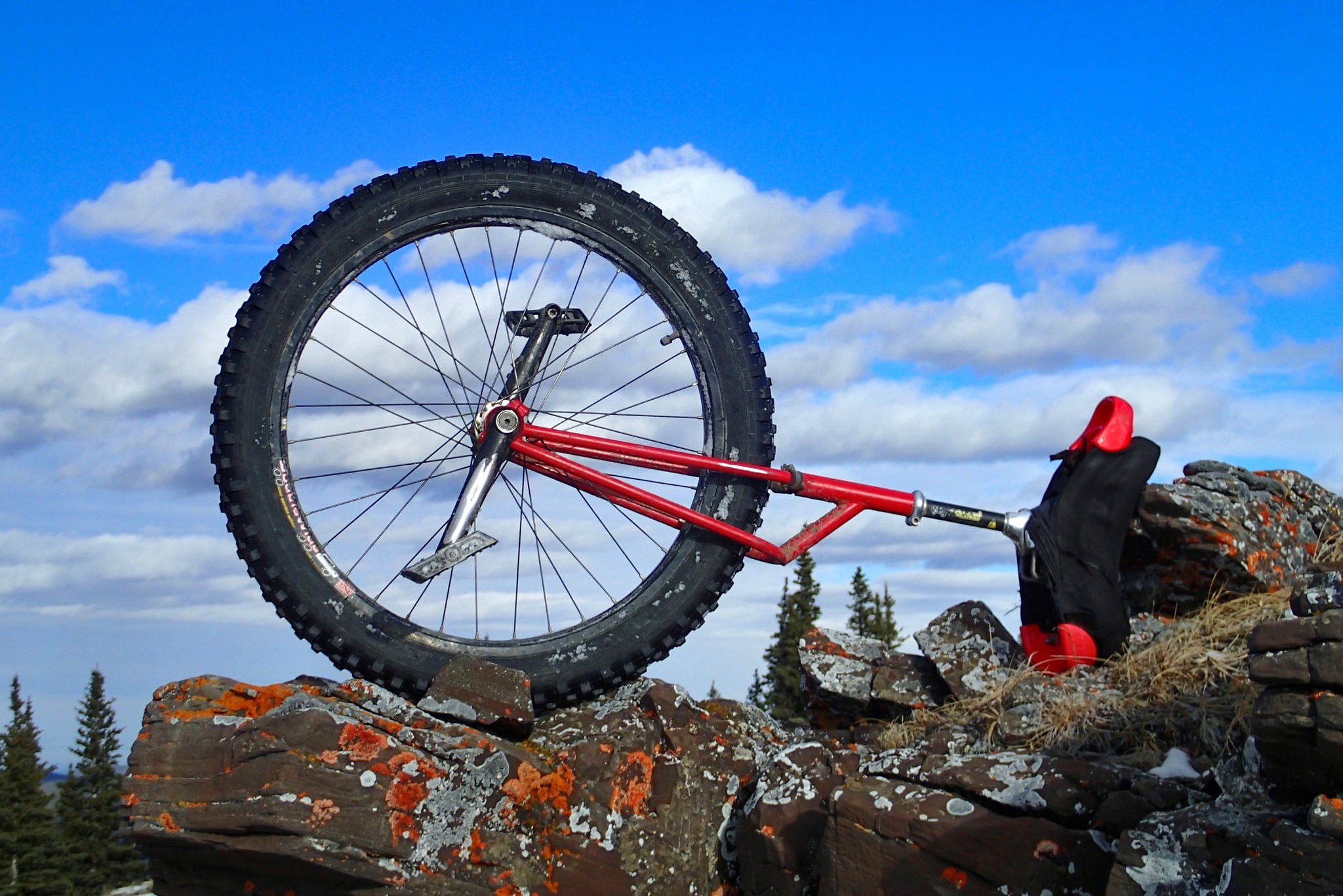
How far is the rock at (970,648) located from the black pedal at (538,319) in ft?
7.24

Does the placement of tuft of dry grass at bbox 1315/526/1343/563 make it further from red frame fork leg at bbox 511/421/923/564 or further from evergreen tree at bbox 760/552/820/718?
evergreen tree at bbox 760/552/820/718

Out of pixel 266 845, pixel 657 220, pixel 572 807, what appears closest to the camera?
pixel 266 845

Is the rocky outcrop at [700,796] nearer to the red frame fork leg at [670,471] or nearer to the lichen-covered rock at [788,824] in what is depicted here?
the lichen-covered rock at [788,824]

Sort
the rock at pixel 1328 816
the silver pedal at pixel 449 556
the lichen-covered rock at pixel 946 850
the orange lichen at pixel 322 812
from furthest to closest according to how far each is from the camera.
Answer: the silver pedal at pixel 449 556, the orange lichen at pixel 322 812, the lichen-covered rock at pixel 946 850, the rock at pixel 1328 816

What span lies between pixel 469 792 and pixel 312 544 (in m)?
1.45

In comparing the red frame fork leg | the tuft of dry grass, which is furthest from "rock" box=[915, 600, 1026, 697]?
the tuft of dry grass

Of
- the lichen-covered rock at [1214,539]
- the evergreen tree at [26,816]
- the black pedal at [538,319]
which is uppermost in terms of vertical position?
the black pedal at [538,319]

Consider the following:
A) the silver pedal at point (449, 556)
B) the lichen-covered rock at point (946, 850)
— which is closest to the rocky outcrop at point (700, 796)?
the lichen-covered rock at point (946, 850)

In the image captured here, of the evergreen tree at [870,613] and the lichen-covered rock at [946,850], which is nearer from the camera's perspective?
the lichen-covered rock at [946,850]

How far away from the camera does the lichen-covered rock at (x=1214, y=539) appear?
5.68 metres

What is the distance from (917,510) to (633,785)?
1986mm

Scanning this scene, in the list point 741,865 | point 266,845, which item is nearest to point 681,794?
point 741,865

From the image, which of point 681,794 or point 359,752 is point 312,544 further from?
point 681,794

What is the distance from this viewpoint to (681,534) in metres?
5.40
